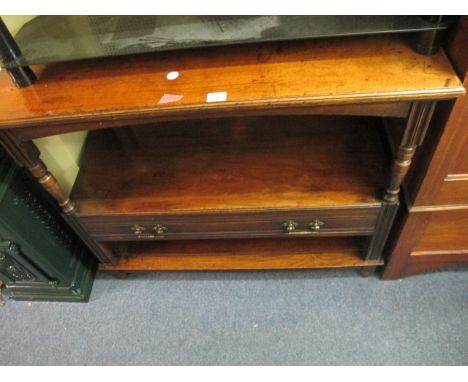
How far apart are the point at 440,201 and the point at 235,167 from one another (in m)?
0.50

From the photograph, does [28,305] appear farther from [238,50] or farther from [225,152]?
[238,50]

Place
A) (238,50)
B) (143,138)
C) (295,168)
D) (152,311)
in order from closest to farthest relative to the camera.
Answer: (238,50) < (295,168) < (143,138) < (152,311)

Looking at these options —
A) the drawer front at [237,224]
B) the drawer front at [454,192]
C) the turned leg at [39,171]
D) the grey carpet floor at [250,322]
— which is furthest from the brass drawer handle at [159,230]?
the drawer front at [454,192]

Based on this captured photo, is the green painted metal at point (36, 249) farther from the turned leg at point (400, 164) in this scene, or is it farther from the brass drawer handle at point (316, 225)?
the turned leg at point (400, 164)

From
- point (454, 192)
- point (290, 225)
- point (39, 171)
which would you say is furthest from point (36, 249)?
point (454, 192)

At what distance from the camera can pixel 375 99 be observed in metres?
0.63

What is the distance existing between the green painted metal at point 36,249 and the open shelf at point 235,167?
0.46 ft

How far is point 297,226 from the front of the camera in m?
0.96

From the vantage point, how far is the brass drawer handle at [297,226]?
947 mm

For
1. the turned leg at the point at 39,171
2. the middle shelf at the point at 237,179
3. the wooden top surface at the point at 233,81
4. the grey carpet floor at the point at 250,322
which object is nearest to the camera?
the wooden top surface at the point at 233,81

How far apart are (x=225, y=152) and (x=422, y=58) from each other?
51 centimetres

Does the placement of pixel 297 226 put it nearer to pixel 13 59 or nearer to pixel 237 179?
pixel 237 179
